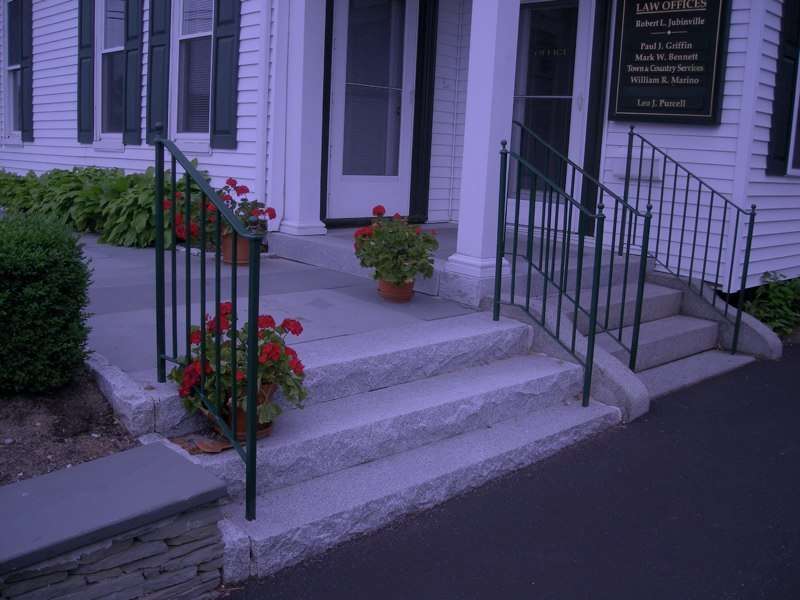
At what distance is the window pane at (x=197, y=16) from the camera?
22.6 ft

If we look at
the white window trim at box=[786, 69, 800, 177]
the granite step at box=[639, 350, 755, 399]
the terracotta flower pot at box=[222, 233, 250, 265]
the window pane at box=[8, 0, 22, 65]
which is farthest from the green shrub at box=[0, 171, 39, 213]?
the white window trim at box=[786, 69, 800, 177]

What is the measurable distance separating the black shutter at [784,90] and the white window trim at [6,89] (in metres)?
9.44

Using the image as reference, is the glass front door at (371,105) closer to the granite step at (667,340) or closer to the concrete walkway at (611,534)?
the granite step at (667,340)

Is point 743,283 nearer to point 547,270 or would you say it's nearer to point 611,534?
point 547,270

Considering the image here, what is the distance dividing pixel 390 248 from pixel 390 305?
14.0 inches

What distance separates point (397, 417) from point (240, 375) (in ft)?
2.79

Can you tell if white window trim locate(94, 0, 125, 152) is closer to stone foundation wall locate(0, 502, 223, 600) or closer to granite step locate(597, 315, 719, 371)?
granite step locate(597, 315, 719, 371)

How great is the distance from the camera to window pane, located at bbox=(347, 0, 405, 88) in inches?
251

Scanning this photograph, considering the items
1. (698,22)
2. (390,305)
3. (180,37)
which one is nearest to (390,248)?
(390,305)

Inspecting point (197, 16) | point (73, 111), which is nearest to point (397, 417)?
point (197, 16)

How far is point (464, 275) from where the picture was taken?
4.80 meters

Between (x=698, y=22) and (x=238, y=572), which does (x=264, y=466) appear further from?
(x=698, y=22)

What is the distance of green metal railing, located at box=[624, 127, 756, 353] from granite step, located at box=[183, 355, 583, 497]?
6.33 ft

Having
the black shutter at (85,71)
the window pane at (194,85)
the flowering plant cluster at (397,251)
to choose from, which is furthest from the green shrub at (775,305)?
the black shutter at (85,71)
